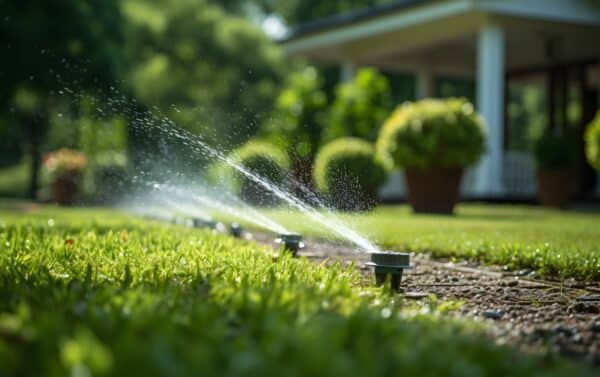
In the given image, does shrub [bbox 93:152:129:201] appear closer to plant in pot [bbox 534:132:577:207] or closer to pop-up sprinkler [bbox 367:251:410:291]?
plant in pot [bbox 534:132:577:207]

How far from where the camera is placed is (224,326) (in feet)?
7.23

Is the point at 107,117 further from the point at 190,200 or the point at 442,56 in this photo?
the point at 442,56

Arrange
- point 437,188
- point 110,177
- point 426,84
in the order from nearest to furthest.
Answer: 1. point 437,188
2. point 110,177
3. point 426,84

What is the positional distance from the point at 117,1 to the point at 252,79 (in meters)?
8.64

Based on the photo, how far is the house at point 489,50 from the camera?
12.5 m

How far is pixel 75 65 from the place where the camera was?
1817cm

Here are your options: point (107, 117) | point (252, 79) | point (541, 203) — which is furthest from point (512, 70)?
point (252, 79)

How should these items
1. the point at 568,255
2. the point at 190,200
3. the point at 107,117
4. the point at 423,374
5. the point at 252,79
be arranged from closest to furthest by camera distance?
the point at 423,374
the point at 568,255
the point at 190,200
the point at 107,117
the point at 252,79

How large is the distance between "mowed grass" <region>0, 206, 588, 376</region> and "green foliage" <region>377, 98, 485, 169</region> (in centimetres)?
685

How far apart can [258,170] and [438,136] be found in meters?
2.89

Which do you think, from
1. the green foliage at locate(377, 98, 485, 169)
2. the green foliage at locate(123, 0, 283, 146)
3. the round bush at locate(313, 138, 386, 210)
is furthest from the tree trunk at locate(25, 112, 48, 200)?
the green foliage at locate(377, 98, 485, 169)

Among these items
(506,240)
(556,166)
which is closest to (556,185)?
(556,166)

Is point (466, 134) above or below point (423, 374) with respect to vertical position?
above

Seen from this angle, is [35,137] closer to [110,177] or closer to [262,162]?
[110,177]
